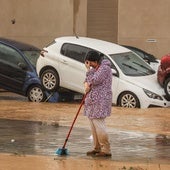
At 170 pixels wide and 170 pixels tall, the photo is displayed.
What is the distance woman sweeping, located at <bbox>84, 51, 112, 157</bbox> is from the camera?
962cm

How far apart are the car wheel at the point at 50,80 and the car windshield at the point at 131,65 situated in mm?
1664

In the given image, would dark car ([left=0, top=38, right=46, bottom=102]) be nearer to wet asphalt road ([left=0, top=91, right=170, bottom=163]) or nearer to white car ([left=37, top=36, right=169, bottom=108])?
white car ([left=37, top=36, right=169, bottom=108])

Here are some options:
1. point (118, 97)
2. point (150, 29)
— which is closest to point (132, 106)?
point (118, 97)

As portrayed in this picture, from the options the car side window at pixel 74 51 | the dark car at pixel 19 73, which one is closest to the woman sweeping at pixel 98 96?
the car side window at pixel 74 51

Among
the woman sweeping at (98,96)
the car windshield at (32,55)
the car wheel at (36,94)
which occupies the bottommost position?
the car wheel at (36,94)

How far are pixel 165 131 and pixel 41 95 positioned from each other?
611cm

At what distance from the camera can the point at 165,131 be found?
41.0ft

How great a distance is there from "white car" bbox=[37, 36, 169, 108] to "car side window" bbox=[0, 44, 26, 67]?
64 centimetres

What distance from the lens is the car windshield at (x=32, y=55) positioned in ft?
60.4

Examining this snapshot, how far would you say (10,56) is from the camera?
59.7 ft

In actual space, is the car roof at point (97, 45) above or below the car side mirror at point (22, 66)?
above

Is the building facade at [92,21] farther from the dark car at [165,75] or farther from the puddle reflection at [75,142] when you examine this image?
the puddle reflection at [75,142]

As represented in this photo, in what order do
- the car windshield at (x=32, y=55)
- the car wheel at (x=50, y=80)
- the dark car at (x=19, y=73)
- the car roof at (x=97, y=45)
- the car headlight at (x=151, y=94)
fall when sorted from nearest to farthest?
the car headlight at (x=151, y=94) → the car roof at (x=97, y=45) → the car wheel at (x=50, y=80) → the dark car at (x=19, y=73) → the car windshield at (x=32, y=55)

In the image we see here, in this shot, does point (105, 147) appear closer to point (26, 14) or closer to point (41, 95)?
point (41, 95)
